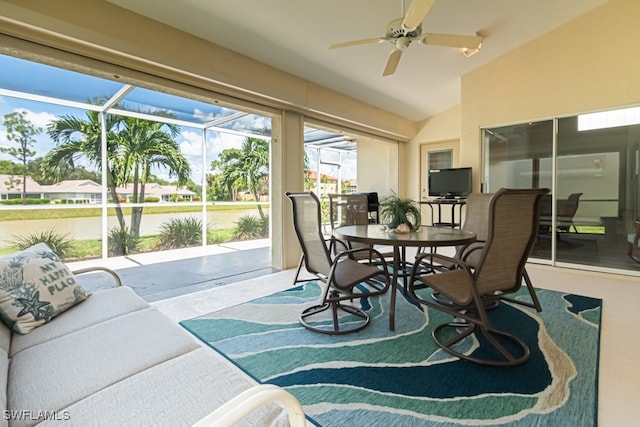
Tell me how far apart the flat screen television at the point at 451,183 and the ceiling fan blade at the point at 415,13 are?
320 centimetres

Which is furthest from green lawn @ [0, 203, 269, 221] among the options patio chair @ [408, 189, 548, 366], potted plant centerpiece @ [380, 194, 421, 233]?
patio chair @ [408, 189, 548, 366]

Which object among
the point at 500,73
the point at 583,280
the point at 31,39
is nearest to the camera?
the point at 31,39

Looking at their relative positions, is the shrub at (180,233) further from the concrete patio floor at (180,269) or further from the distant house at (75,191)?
the distant house at (75,191)

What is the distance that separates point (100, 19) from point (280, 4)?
5.03 ft

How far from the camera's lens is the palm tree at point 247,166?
6.62 metres

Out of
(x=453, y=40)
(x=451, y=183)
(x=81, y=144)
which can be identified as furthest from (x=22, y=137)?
(x=451, y=183)

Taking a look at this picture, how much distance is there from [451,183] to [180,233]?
5.37 m

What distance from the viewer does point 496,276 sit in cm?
191

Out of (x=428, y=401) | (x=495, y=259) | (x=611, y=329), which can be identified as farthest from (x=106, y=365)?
(x=611, y=329)

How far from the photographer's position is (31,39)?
7.47 feet

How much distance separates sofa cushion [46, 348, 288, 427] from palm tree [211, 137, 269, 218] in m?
5.79

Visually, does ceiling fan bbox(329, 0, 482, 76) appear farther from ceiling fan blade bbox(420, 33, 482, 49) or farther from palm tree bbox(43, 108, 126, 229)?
palm tree bbox(43, 108, 126, 229)

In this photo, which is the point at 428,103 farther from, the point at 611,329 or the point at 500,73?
the point at 611,329

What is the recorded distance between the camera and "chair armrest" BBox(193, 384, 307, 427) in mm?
679
